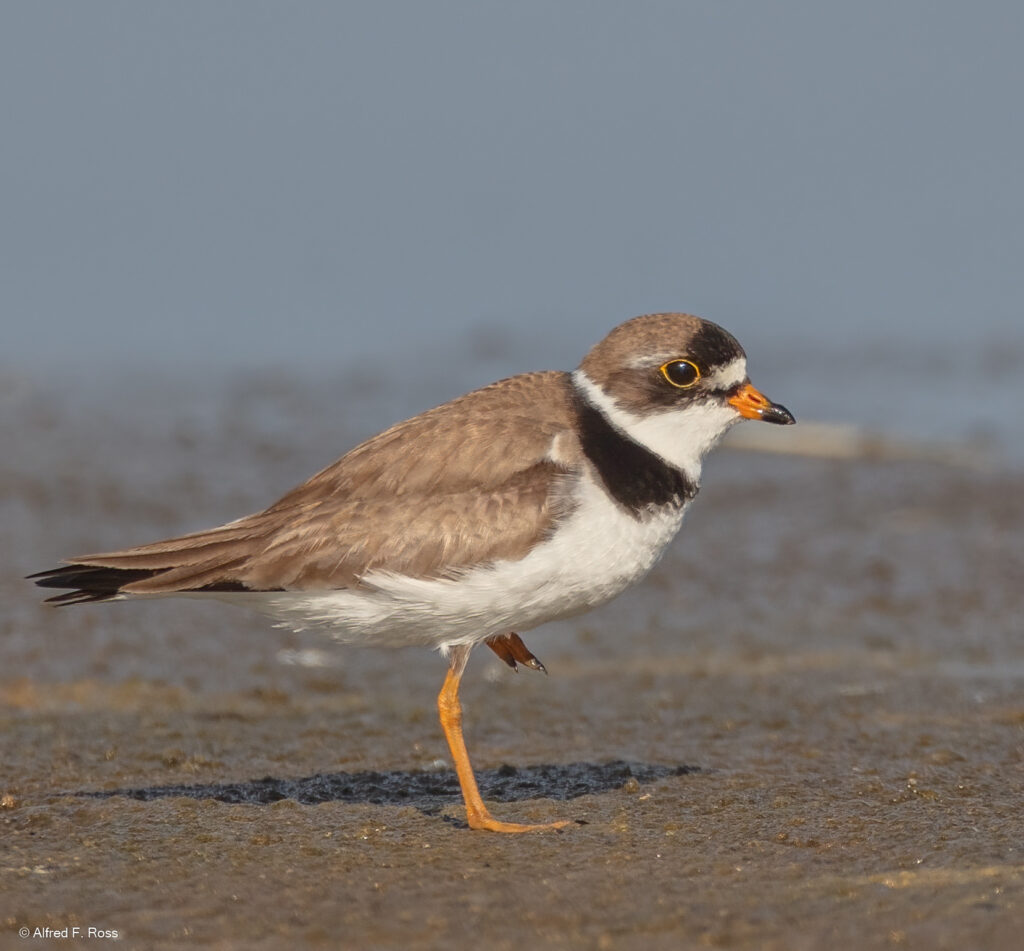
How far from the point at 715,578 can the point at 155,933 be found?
17.5 feet

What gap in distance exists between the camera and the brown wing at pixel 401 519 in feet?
17.6

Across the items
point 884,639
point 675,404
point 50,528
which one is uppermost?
point 675,404

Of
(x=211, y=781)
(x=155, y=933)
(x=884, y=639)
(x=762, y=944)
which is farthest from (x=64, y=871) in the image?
(x=884, y=639)

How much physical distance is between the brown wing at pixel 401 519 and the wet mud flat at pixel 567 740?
0.79 metres

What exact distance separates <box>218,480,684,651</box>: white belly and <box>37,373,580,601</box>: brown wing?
0.19ft

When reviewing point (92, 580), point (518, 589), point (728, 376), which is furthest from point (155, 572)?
point (728, 376)

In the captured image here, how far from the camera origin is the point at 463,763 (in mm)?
5406

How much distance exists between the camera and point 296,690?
24.5ft

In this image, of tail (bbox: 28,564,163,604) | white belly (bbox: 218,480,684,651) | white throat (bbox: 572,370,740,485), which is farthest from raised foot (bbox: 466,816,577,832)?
tail (bbox: 28,564,163,604)

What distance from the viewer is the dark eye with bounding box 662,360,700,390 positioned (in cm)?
570

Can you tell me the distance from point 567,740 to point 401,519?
160cm

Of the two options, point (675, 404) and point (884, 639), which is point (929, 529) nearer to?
point (884, 639)

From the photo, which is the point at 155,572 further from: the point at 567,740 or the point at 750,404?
the point at 750,404

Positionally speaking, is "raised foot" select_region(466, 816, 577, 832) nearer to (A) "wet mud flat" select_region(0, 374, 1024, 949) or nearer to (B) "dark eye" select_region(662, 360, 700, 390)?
(A) "wet mud flat" select_region(0, 374, 1024, 949)
